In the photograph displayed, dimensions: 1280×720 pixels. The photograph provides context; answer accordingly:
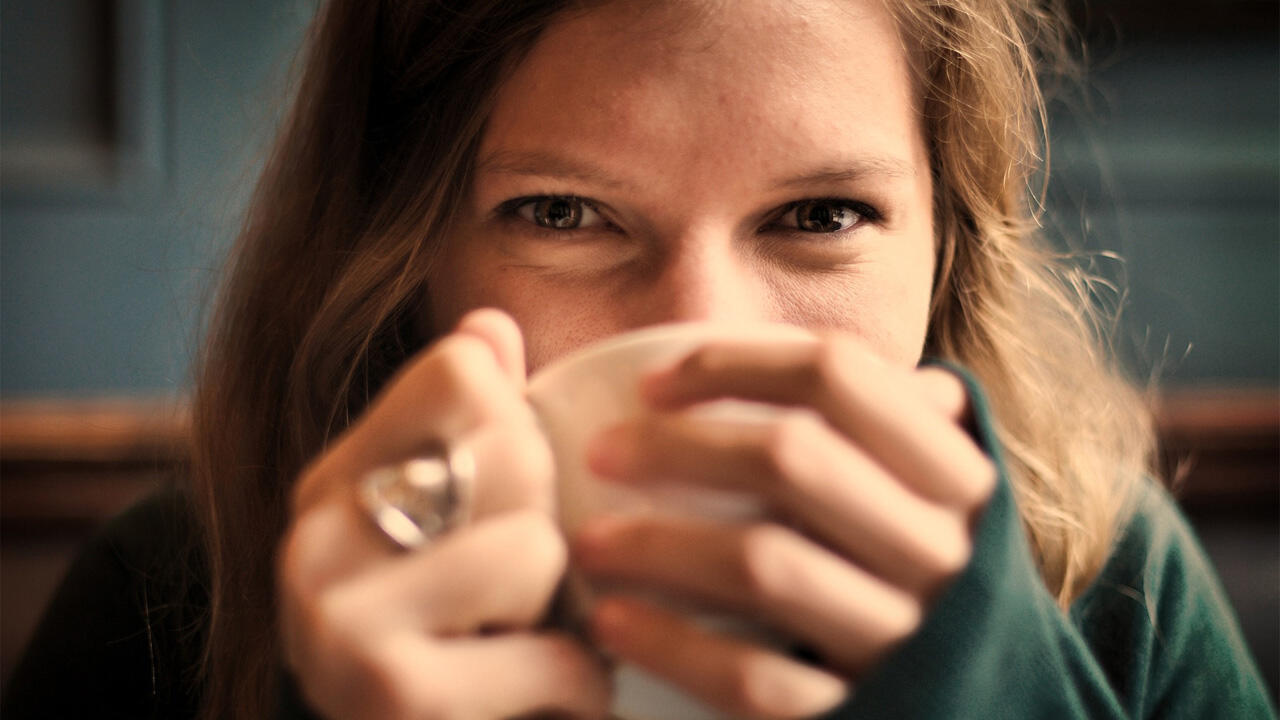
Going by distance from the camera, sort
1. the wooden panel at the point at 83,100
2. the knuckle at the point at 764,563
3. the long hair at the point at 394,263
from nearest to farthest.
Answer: the knuckle at the point at 764,563 < the long hair at the point at 394,263 < the wooden panel at the point at 83,100

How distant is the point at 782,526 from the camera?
14.7 inches

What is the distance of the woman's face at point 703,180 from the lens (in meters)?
0.62

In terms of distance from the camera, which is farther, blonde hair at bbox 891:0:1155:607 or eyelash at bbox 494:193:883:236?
blonde hair at bbox 891:0:1155:607

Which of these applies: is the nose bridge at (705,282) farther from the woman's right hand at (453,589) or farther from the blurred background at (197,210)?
the blurred background at (197,210)

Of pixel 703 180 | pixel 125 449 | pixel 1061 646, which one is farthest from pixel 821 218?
pixel 125 449

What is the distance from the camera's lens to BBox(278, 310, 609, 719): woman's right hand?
1.19 feet

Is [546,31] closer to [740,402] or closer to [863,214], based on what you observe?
[863,214]

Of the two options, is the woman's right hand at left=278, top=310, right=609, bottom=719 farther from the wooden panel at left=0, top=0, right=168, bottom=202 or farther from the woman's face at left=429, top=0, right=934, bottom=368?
the wooden panel at left=0, top=0, right=168, bottom=202

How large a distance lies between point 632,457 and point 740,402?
0.16 ft

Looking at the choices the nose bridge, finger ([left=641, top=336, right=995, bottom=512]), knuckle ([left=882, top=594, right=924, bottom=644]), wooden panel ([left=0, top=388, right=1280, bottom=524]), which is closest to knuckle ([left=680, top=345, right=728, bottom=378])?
finger ([left=641, top=336, right=995, bottom=512])

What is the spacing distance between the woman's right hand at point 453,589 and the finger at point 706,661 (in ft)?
0.10

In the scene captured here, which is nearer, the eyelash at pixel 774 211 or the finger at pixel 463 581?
the finger at pixel 463 581

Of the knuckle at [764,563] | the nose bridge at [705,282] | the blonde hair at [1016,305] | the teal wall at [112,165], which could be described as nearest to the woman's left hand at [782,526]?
the knuckle at [764,563]

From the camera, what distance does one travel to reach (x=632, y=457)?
359 millimetres
